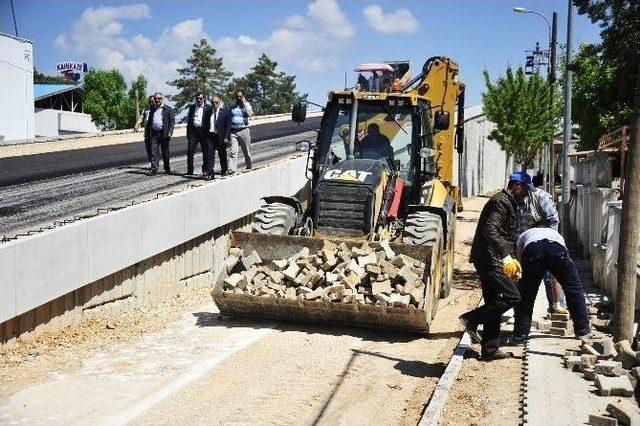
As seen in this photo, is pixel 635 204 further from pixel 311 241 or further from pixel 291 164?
pixel 291 164

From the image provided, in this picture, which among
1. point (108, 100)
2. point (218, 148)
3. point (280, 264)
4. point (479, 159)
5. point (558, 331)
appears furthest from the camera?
point (108, 100)

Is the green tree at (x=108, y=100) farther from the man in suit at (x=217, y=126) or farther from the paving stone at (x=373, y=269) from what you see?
the paving stone at (x=373, y=269)

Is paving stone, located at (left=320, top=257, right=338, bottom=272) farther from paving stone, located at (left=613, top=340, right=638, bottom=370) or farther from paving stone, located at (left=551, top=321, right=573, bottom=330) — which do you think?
paving stone, located at (left=613, top=340, right=638, bottom=370)

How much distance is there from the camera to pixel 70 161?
22.8 metres

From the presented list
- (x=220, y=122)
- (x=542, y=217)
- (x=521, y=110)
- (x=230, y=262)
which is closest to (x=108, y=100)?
(x=521, y=110)

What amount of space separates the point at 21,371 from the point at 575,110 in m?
32.1

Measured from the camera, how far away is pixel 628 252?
8906mm

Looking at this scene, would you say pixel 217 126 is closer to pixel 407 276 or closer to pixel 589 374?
pixel 407 276

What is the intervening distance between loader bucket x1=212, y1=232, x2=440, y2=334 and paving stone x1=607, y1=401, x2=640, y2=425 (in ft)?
12.3

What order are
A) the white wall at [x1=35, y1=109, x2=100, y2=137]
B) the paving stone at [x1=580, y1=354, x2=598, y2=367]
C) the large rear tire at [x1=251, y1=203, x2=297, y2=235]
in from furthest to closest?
the white wall at [x1=35, y1=109, x2=100, y2=137] → the large rear tire at [x1=251, y1=203, x2=297, y2=235] → the paving stone at [x1=580, y1=354, x2=598, y2=367]

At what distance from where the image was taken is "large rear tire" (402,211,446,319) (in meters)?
11.6

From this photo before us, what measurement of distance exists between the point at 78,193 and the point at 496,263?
9896 millimetres

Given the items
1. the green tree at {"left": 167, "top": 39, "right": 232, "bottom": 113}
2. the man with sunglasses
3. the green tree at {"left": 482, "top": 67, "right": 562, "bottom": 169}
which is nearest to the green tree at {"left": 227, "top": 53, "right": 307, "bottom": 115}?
the green tree at {"left": 167, "top": 39, "right": 232, "bottom": 113}

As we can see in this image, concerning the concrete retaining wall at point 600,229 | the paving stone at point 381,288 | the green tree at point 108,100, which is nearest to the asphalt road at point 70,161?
the paving stone at point 381,288
